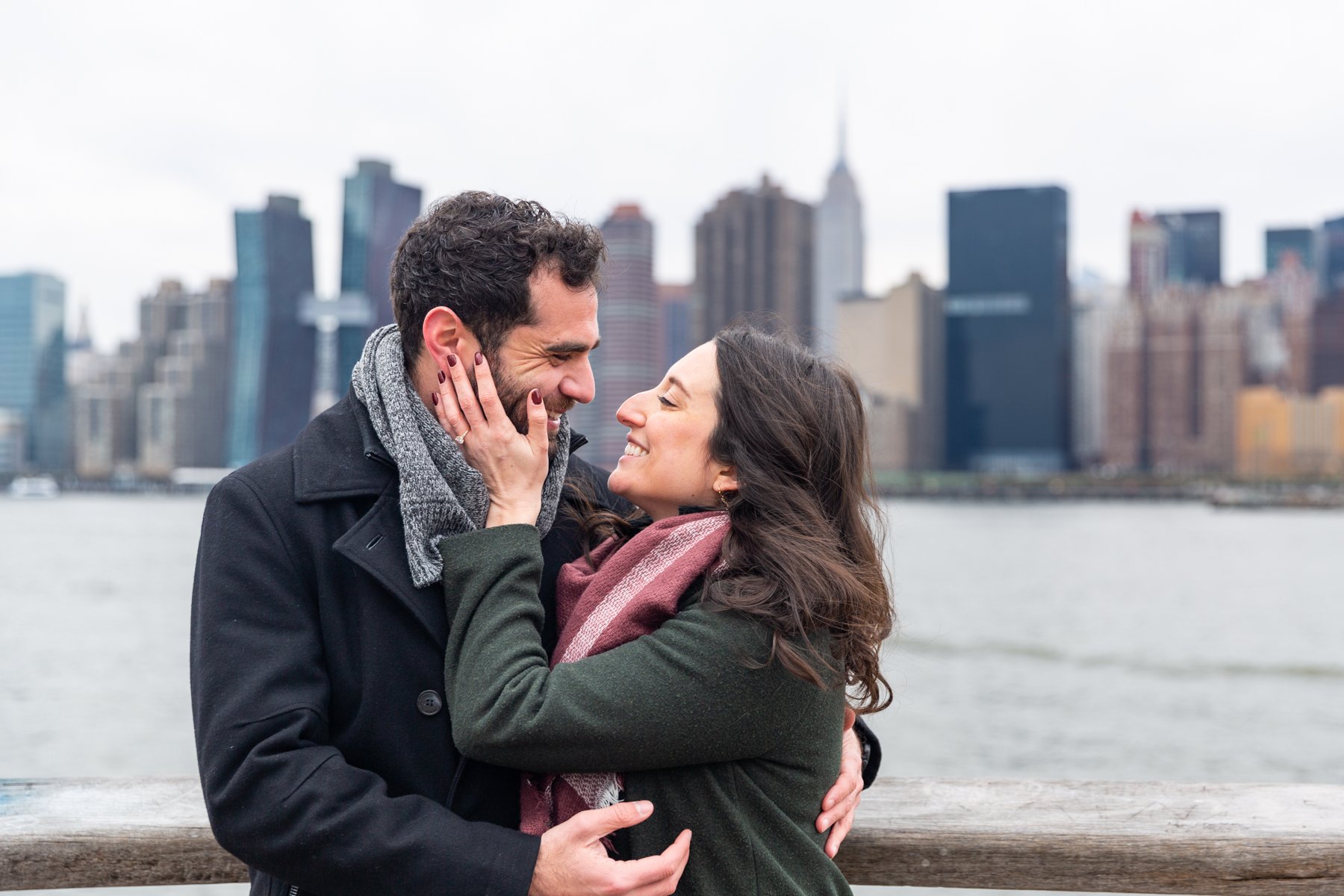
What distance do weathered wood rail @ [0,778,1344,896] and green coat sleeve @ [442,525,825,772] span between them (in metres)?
0.48

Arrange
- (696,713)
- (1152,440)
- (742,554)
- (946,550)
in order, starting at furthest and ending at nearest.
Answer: (1152,440) < (946,550) < (742,554) < (696,713)

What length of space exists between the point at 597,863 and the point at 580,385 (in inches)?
29.9

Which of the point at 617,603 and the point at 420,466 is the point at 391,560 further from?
the point at 617,603

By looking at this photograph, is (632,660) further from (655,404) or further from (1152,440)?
(1152,440)

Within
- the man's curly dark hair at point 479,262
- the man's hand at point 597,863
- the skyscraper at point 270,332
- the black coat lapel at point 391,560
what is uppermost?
the skyscraper at point 270,332

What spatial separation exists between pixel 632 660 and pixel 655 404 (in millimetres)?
468

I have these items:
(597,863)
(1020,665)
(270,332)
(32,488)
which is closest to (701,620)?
(597,863)

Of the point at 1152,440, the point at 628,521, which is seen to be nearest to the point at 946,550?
the point at 628,521

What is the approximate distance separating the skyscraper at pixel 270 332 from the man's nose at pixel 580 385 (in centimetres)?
8484

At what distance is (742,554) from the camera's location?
A: 5.47 ft

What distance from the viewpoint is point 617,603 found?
66.9 inches

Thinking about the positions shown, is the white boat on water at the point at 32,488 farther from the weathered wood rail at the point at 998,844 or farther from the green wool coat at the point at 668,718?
the green wool coat at the point at 668,718

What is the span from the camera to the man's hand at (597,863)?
1.57m

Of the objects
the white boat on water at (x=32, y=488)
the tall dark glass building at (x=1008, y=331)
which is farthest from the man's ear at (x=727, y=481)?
the white boat on water at (x=32, y=488)
